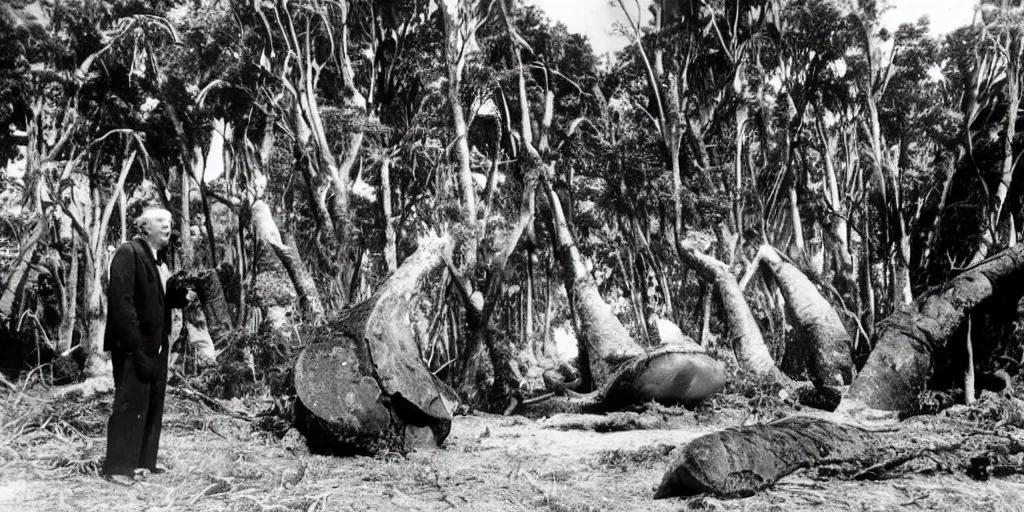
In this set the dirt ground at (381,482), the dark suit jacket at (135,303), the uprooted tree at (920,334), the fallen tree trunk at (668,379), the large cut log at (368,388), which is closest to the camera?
the dirt ground at (381,482)

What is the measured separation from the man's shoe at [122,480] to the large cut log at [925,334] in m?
5.83

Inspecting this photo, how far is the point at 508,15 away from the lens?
15094 mm

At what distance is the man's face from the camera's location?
4035mm

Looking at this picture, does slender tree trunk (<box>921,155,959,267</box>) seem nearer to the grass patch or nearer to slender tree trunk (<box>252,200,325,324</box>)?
the grass patch

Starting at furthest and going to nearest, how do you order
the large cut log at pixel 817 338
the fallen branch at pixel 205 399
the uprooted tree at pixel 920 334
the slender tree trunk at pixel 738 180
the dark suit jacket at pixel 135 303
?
the slender tree trunk at pixel 738 180 < the large cut log at pixel 817 338 < the uprooted tree at pixel 920 334 < the fallen branch at pixel 205 399 < the dark suit jacket at pixel 135 303

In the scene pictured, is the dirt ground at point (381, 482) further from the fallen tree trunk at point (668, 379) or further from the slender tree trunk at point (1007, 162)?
the slender tree trunk at point (1007, 162)

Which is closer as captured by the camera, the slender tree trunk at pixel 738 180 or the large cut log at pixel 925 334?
the large cut log at pixel 925 334

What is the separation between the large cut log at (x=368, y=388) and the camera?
16.2ft

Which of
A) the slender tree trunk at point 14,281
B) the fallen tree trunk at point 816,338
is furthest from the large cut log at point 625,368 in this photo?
the slender tree trunk at point 14,281

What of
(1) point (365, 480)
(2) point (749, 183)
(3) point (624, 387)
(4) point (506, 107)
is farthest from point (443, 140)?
(1) point (365, 480)

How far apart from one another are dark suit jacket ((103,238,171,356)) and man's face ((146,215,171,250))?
0.05 metres

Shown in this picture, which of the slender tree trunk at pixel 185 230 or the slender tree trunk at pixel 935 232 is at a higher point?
the slender tree trunk at pixel 185 230

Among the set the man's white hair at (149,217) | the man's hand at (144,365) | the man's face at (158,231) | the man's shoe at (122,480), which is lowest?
the man's shoe at (122,480)

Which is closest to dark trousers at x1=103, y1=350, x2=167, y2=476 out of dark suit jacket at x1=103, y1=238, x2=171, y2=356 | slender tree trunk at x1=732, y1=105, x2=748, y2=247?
dark suit jacket at x1=103, y1=238, x2=171, y2=356
